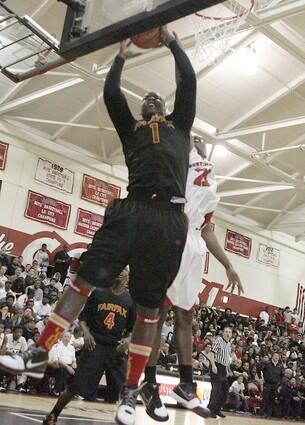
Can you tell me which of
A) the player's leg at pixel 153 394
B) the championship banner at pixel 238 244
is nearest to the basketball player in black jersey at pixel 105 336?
the player's leg at pixel 153 394

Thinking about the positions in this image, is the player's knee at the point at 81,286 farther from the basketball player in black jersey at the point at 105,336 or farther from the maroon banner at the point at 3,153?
the maroon banner at the point at 3,153

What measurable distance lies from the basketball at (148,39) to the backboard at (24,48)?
4603 mm

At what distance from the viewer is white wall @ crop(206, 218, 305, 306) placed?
2495cm

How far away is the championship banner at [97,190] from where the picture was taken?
2059cm

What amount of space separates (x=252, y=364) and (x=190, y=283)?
13.7m

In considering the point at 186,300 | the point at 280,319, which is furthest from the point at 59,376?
the point at 280,319

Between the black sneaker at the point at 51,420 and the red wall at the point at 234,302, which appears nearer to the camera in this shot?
the black sneaker at the point at 51,420

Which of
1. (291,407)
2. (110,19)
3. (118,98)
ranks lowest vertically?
(291,407)

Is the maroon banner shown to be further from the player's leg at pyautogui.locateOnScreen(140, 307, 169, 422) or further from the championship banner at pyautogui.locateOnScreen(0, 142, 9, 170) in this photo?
the player's leg at pyautogui.locateOnScreen(140, 307, 169, 422)

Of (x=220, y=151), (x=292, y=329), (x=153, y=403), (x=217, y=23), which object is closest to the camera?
(x=153, y=403)

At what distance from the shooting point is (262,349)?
19656mm

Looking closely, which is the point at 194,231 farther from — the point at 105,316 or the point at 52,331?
the point at 105,316

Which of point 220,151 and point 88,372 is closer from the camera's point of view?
point 88,372

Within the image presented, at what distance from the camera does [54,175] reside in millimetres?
19719
